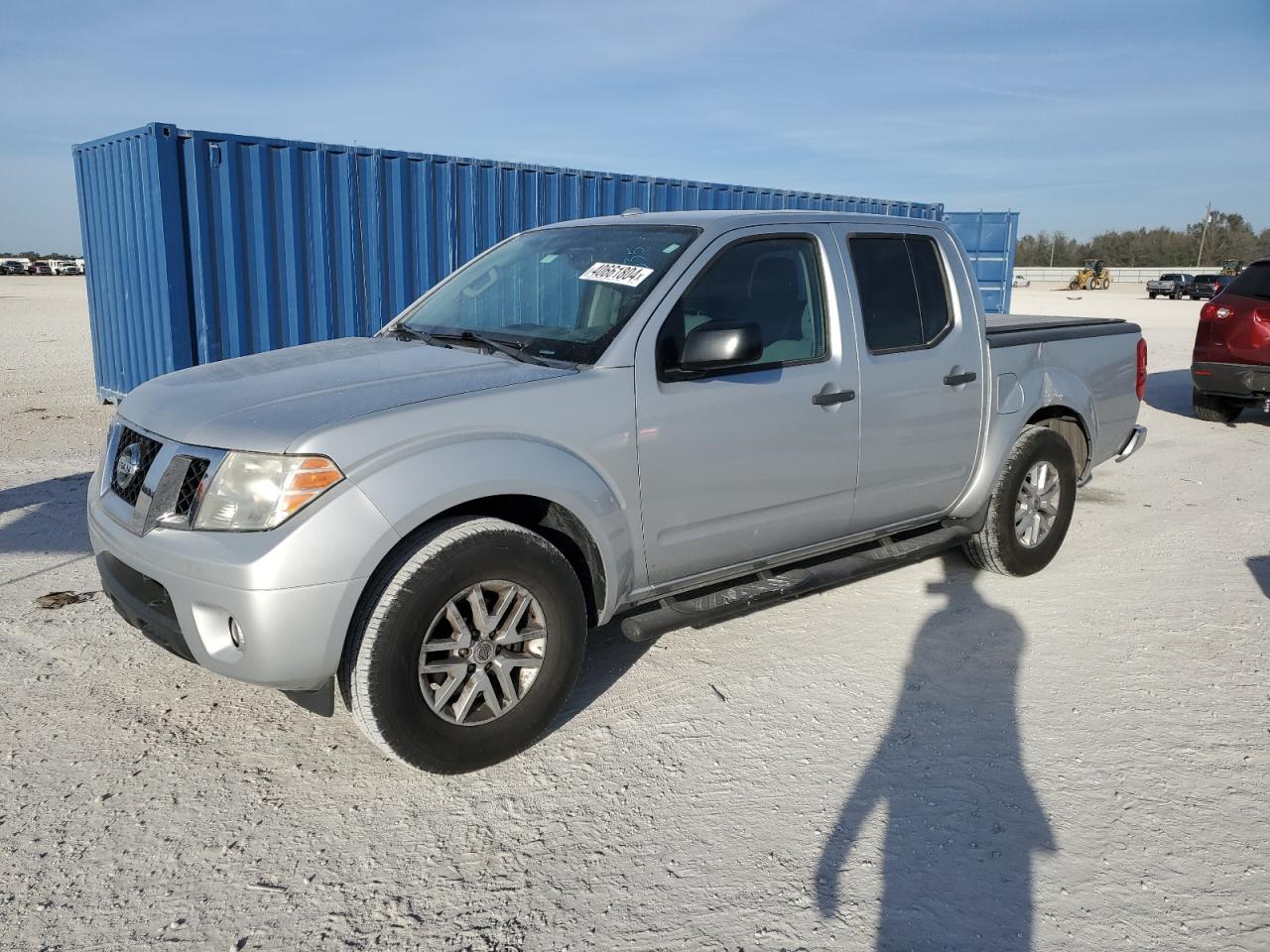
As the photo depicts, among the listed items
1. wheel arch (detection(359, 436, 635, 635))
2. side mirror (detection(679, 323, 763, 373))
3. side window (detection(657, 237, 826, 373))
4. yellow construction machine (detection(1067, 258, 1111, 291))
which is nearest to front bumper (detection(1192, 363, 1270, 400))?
side window (detection(657, 237, 826, 373))

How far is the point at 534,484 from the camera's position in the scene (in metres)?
3.22

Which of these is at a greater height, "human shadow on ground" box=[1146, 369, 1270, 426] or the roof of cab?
the roof of cab

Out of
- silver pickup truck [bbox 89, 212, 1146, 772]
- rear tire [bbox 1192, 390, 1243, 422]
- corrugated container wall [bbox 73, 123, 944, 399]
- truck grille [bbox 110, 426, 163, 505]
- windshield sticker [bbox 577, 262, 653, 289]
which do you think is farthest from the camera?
rear tire [bbox 1192, 390, 1243, 422]

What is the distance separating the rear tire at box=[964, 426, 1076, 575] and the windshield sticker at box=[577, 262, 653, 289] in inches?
89.9

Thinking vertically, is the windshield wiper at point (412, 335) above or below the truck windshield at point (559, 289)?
below

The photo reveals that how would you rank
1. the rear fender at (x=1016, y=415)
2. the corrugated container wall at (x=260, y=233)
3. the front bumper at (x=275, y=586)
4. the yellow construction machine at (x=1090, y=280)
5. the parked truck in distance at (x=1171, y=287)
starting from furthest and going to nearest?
the yellow construction machine at (x=1090, y=280) < the parked truck in distance at (x=1171, y=287) < the corrugated container wall at (x=260, y=233) < the rear fender at (x=1016, y=415) < the front bumper at (x=275, y=586)

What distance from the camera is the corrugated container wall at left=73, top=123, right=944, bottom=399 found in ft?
28.0

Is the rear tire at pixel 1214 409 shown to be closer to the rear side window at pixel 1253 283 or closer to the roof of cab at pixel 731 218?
the rear side window at pixel 1253 283

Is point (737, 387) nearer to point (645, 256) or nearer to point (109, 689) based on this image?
point (645, 256)

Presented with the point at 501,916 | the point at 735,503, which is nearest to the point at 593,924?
the point at 501,916

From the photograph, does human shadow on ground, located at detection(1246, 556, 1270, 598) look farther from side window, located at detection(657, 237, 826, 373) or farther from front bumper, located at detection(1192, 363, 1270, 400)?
front bumper, located at detection(1192, 363, 1270, 400)

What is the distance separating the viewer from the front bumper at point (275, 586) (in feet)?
9.20

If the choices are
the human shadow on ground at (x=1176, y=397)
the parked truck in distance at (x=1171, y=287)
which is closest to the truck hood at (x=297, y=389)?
the human shadow on ground at (x=1176, y=397)

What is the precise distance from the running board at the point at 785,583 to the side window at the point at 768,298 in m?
0.90
